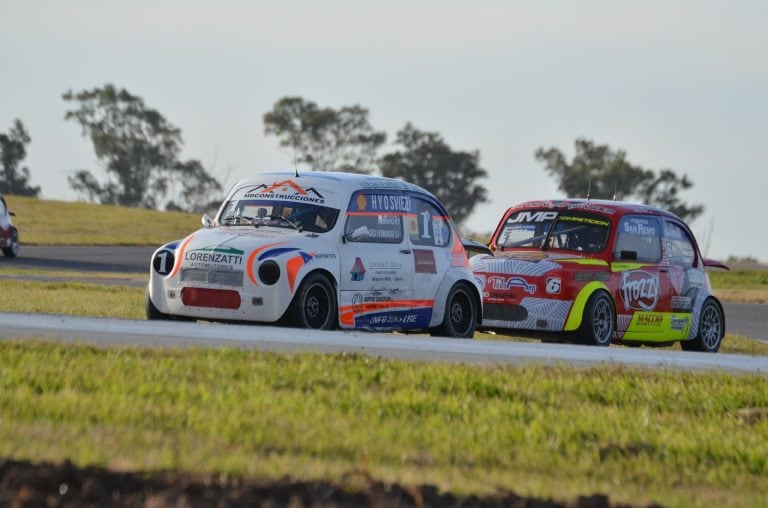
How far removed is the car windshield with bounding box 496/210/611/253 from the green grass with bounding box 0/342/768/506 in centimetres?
609

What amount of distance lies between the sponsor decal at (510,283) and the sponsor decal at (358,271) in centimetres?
246

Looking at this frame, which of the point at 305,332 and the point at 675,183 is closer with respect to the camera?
the point at 305,332

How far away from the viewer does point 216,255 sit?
41.7 ft

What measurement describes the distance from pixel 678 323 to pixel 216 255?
630 cm

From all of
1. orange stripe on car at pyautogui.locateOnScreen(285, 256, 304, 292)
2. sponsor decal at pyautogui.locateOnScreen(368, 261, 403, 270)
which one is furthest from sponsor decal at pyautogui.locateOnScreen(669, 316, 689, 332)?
orange stripe on car at pyautogui.locateOnScreen(285, 256, 304, 292)

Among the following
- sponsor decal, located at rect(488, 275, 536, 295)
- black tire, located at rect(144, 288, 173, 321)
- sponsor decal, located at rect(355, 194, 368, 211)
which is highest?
sponsor decal, located at rect(355, 194, 368, 211)

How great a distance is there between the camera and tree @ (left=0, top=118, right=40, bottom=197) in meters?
79.4

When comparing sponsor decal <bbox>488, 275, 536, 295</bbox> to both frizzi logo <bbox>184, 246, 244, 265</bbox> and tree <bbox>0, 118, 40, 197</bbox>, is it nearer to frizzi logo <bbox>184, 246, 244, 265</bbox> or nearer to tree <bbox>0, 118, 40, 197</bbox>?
frizzi logo <bbox>184, 246, 244, 265</bbox>

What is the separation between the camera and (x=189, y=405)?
7840 mm

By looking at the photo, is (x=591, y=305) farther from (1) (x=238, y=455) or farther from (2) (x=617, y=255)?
(1) (x=238, y=455)

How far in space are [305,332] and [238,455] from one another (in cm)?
439

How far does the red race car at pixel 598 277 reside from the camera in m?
15.3

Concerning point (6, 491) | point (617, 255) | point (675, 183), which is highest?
point (675, 183)

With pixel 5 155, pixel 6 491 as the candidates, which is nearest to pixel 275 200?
pixel 6 491
